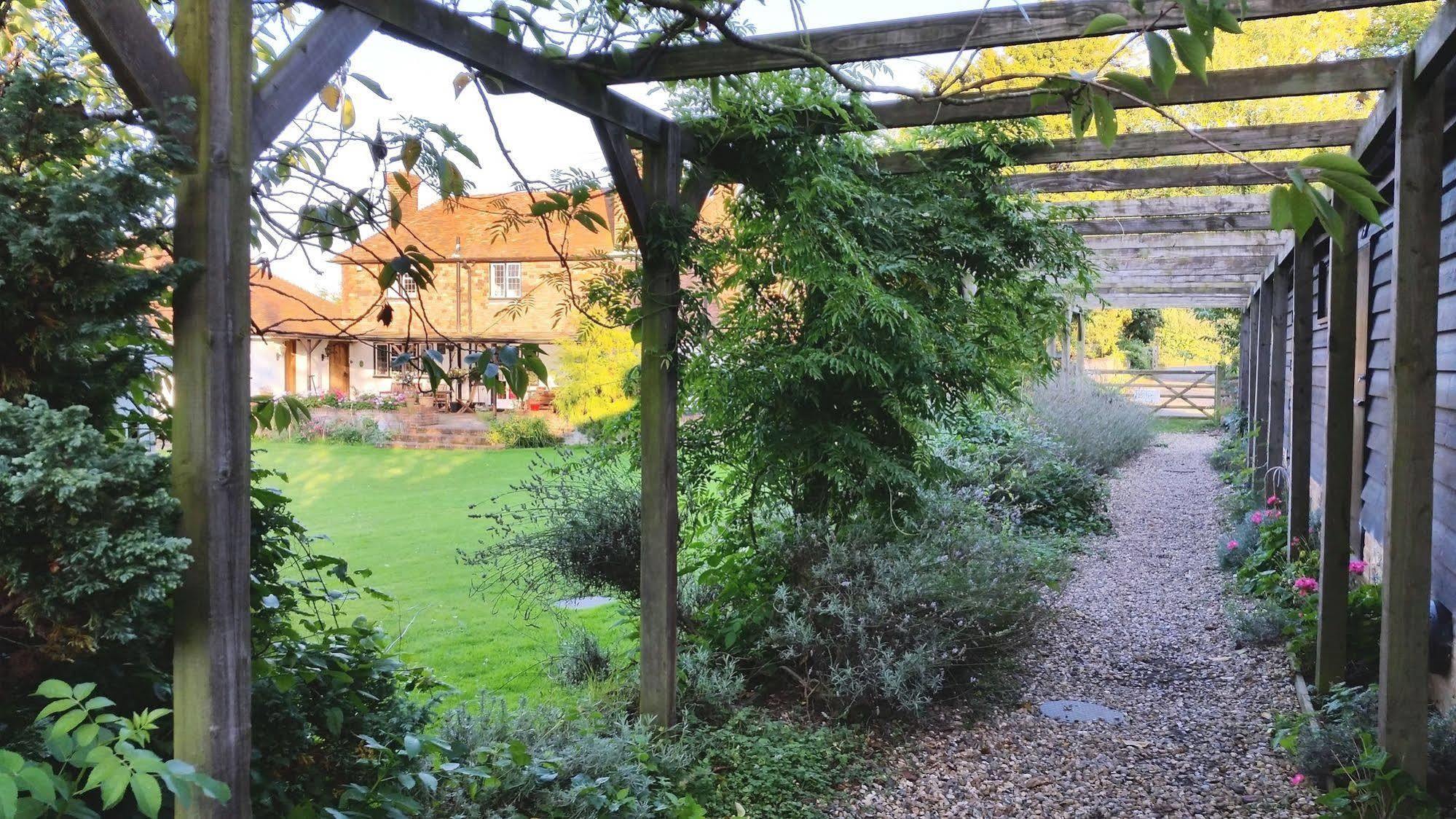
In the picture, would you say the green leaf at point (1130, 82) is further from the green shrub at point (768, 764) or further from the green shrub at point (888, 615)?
the green shrub at point (888, 615)

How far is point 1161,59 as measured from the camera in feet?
4.02

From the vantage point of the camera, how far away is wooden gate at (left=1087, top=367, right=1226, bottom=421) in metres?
24.2

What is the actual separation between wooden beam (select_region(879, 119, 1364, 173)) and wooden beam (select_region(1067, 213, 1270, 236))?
195 centimetres

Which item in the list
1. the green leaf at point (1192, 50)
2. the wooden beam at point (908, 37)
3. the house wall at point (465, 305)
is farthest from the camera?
the house wall at point (465, 305)

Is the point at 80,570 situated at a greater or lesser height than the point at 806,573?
greater

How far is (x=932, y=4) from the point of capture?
3215 millimetres

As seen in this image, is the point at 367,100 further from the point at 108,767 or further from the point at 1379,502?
the point at 1379,502

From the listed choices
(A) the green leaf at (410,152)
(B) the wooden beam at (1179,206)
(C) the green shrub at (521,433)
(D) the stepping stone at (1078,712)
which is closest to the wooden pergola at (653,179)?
(A) the green leaf at (410,152)

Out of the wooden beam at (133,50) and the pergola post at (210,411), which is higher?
the wooden beam at (133,50)

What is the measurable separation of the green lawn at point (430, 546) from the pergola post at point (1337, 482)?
3.54m

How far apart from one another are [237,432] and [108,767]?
0.66 metres

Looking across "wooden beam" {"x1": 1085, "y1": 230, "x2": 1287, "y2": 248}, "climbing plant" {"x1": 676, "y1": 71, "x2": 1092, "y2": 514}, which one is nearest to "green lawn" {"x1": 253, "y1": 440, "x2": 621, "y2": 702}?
"climbing plant" {"x1": 676, "y1": 71, "x2": 1092, "y2": 514}

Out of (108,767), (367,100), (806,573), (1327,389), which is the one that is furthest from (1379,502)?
(108,767)

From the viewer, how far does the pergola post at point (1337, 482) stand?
4.25m
